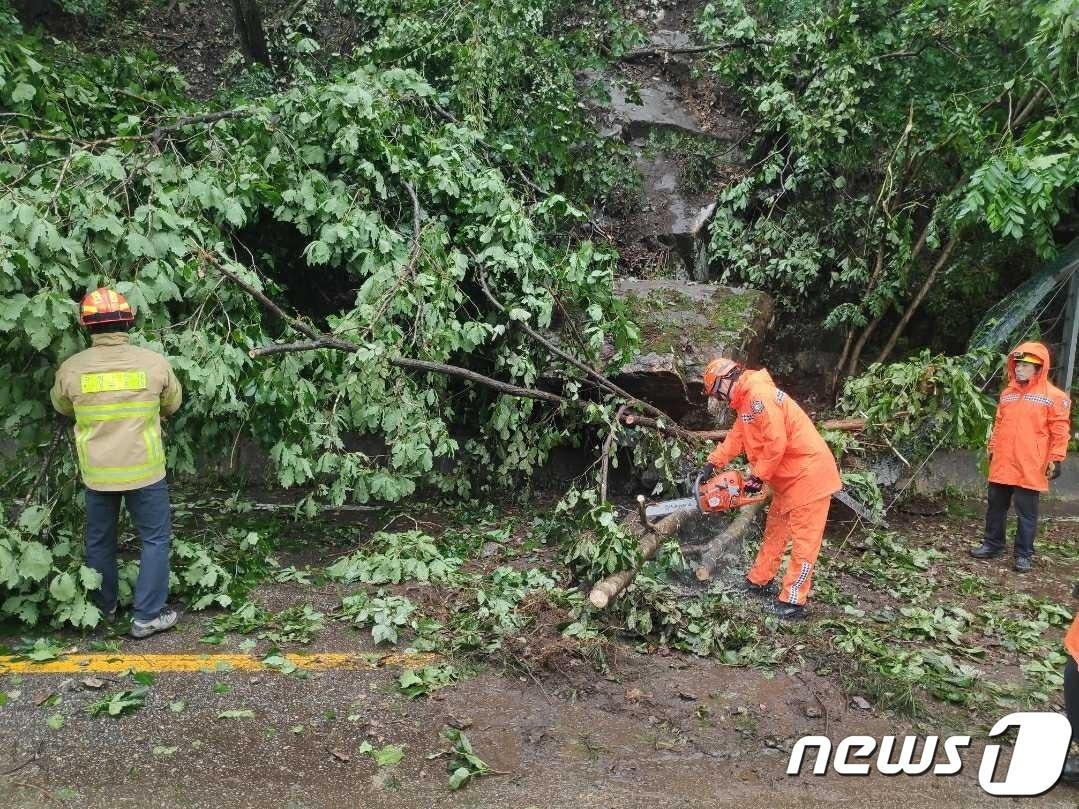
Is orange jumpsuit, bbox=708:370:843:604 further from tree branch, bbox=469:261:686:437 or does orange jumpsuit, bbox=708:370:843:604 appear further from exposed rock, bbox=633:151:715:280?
exposed rock, bbox=633:151:715:280

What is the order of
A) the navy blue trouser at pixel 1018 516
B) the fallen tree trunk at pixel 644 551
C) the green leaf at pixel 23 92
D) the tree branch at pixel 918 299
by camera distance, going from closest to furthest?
the fallen tree trunk at pixel 644 551, the green leaf at pixel 23 92, the navy blue trouser at pixel 1018 516, the tree branch at pixel 918 299

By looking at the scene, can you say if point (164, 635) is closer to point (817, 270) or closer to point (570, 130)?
point (570, 130)

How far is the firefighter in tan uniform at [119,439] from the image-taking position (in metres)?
3.81

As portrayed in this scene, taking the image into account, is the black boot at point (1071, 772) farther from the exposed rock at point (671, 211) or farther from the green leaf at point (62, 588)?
the exposed rock at point (671, 211)

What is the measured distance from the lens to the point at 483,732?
3373 millimetres

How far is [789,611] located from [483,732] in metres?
2.14

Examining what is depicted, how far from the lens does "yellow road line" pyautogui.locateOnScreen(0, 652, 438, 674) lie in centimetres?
365

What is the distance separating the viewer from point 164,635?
13.2 ft

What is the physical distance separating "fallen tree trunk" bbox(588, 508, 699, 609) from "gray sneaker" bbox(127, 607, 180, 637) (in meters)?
2.16

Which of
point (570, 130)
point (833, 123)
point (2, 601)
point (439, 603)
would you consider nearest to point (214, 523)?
point (2, 601)

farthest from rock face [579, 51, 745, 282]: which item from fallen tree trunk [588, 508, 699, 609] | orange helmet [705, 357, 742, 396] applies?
fallen tree trunk [588, 508, 699, 609]

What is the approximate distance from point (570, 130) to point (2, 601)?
6.06 metres

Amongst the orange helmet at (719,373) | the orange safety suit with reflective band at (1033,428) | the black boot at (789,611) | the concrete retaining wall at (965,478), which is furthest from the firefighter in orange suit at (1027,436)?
the orange helmet at (719,373)

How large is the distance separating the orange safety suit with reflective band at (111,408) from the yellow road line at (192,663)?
810mm
